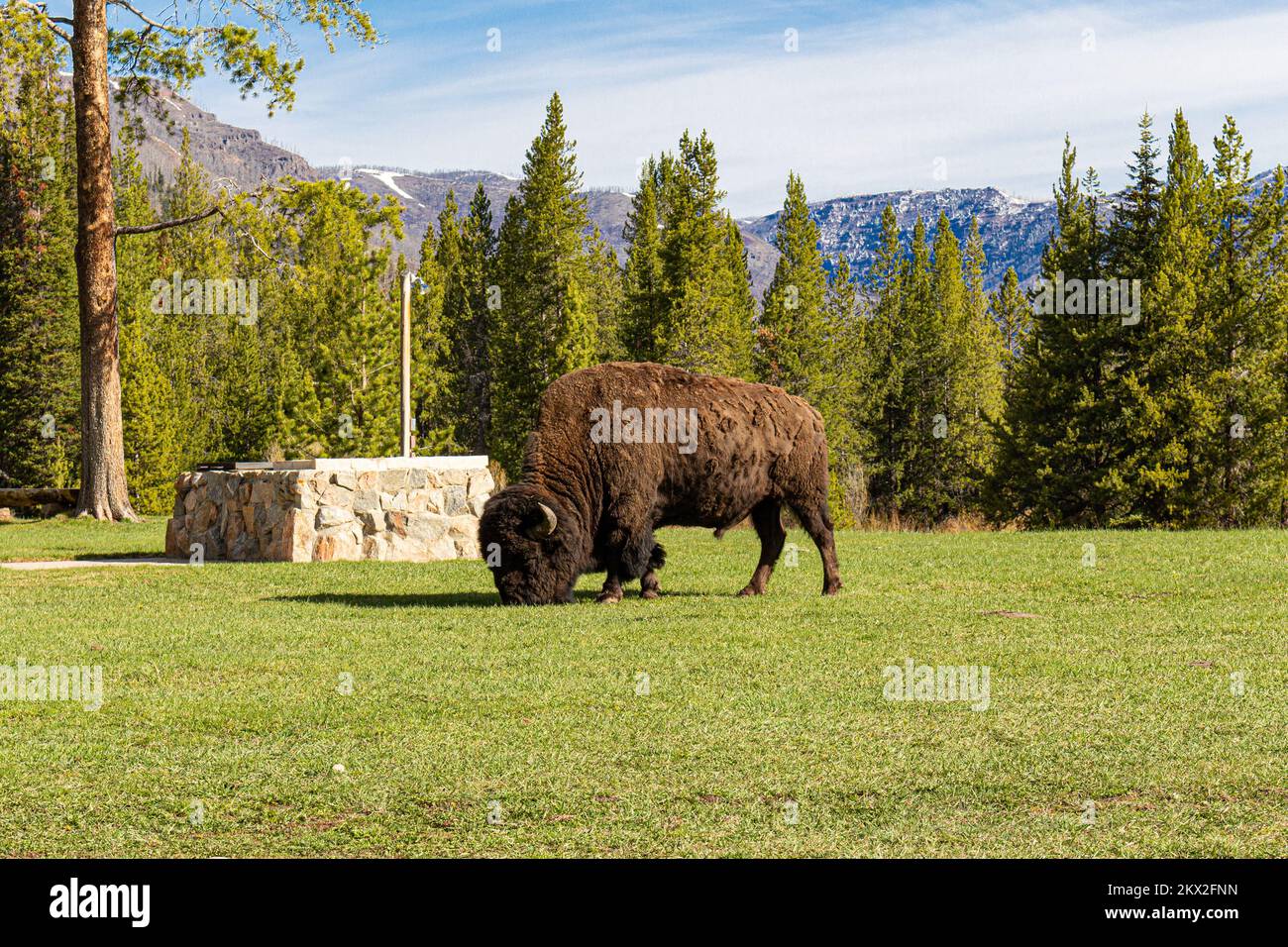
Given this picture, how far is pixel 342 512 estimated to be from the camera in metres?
19.3

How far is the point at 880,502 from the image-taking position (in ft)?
239

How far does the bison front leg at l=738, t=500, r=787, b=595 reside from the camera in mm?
14516

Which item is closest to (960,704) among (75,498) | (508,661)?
(508,661)

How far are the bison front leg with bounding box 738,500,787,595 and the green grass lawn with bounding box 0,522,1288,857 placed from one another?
47 centimetres

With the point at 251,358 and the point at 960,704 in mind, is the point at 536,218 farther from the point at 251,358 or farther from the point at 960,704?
the point at 960,704

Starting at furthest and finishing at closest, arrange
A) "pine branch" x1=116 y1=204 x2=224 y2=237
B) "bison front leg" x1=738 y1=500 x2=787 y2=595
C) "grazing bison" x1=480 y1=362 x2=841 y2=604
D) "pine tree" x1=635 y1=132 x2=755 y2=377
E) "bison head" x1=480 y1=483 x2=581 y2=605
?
"pine tree" x1=635 y1=132 x2=755 y2=377 < "pine branch" x1=116 y1=204 x2=224 y2=237 < "bison front leg" x1=738 y1=500 x2=787 y2=595 < "grazing bison" x1=480 y1=362 x2=841 y2=604 < "bison head" x1=480 y1=483 x2=581 y2=605

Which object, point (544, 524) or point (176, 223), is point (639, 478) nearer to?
point (544, 524)

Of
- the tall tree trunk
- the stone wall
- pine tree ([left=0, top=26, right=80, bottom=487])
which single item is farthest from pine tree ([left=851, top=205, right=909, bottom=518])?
the stone wall

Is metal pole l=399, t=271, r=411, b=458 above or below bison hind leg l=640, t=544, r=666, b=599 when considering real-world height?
above

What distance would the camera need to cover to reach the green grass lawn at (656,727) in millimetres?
5906

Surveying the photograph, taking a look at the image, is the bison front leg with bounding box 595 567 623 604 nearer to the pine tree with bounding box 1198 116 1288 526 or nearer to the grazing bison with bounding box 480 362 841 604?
the grazing bison with bounding box 480 362 841 604

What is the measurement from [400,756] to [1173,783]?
411cm

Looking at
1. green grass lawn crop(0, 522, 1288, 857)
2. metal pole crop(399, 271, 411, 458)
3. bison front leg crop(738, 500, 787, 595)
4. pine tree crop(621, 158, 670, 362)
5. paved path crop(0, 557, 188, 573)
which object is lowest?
green grass lawn crop(0, 522, 1288, 857)
